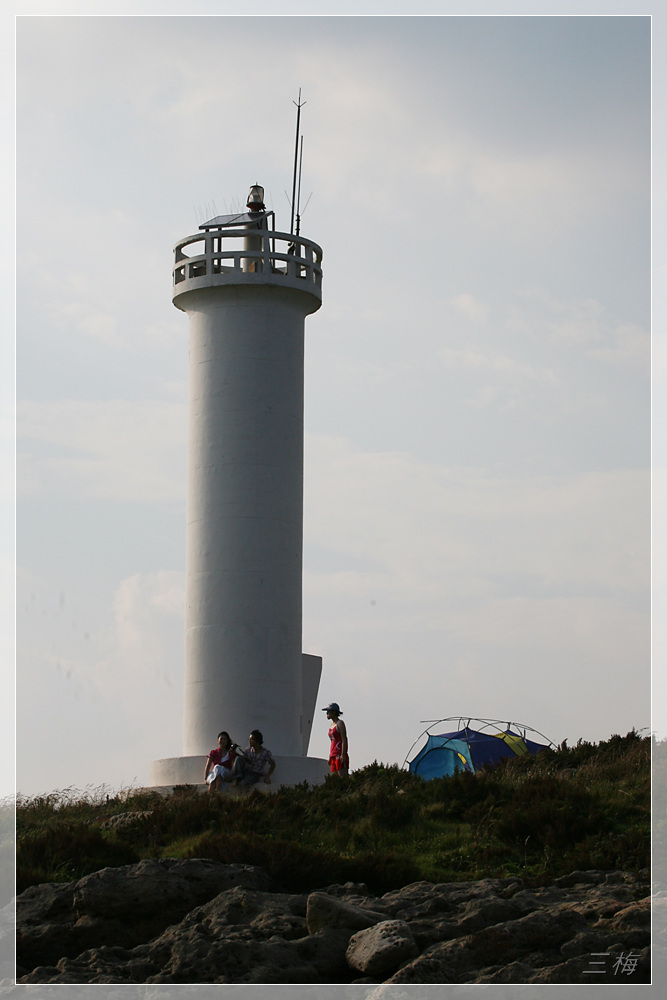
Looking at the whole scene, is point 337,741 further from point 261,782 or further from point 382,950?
point 382,950

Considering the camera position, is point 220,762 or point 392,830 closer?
point 392,830

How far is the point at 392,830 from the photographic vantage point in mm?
15453

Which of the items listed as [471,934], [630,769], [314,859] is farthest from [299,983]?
[630,769]

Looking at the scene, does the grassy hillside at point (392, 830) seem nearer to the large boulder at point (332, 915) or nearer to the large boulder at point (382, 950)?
the large boulder at point (332, 915)

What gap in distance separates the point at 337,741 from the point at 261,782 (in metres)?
1.35

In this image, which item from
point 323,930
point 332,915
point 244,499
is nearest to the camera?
point 323,930

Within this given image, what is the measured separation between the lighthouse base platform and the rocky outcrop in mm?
7256

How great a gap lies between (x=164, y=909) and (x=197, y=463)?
428 inches

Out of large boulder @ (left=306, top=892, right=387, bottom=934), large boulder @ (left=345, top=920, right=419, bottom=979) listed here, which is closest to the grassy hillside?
large boulder @ (left=306, top=892, right=387, bottom=934)

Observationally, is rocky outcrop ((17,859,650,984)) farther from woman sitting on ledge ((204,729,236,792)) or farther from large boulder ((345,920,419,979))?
woman sitting on ledge ((204,729,236,792))

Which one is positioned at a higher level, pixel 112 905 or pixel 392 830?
pixel 392 830

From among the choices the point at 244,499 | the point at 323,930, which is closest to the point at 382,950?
the point at 323,930

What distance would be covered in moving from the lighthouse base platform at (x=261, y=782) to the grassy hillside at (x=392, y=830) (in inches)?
56.6

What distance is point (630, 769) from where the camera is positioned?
17594 mm
